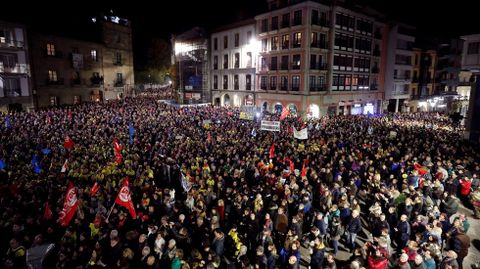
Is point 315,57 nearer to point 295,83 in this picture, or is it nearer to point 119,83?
point 295,83

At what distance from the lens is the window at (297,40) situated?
34.2 metres

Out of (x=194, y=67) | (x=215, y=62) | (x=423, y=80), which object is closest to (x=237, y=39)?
(x=215, y=62)

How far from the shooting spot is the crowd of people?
743cm

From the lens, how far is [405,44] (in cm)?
4800

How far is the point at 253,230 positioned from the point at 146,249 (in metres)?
3.11

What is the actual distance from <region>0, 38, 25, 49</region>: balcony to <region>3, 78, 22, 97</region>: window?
360cm

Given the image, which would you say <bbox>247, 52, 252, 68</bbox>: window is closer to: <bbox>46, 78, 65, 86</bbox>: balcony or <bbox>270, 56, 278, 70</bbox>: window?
<bbox>270, 56, 278, 70</bbox>: window

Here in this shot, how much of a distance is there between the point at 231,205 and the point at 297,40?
28.7 metres

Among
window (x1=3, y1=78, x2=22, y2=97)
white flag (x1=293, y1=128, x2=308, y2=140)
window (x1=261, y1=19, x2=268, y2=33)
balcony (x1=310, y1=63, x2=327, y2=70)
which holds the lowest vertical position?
white flag (x1=293, y1=128, x2=308, y2=140)

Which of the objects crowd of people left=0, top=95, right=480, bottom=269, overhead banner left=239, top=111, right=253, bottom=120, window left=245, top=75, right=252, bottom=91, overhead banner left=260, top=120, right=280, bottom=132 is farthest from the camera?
window left=245, top=75, right=252, bottom=91

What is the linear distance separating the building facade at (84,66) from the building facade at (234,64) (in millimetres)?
14819

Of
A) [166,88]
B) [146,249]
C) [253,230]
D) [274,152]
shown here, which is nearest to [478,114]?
[274,152]

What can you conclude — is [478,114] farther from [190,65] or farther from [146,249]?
[190,65]

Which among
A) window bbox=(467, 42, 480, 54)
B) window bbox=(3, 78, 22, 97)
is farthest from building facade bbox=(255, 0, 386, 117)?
window bbox=(3, 78, 22, 97)
